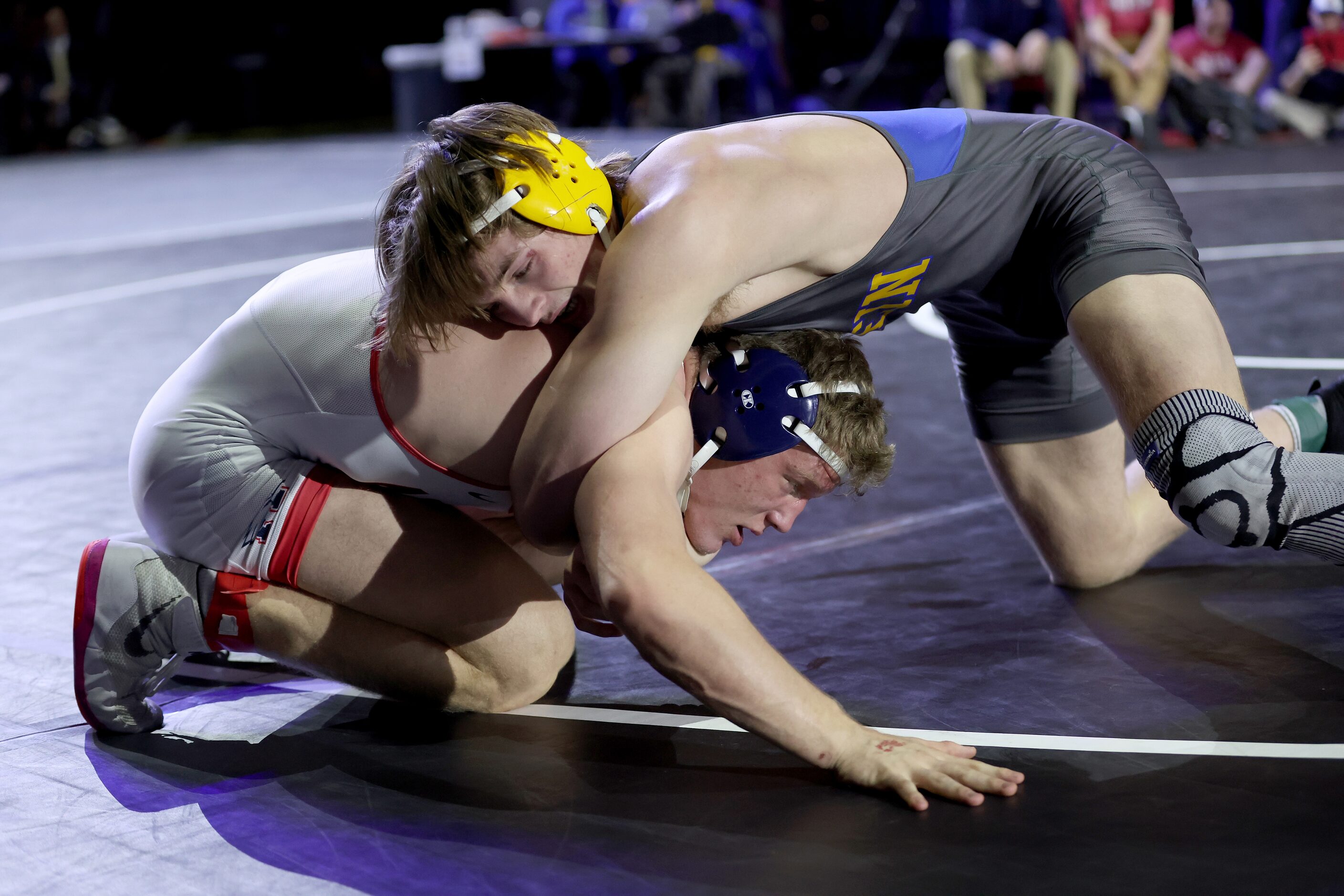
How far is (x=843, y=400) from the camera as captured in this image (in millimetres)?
2264

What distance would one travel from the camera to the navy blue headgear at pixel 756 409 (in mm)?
2213

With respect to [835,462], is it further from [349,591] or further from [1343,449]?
[1343,449]

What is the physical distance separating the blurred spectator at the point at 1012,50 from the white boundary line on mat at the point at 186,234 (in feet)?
13.1

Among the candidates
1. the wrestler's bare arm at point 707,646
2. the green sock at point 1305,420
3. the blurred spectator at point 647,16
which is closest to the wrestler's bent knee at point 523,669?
the wrestler's bare arm at point 707,646

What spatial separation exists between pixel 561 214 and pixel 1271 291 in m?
3.56

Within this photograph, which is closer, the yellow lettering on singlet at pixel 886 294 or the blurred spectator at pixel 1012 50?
the yellow lettering on singlet at pixel 886 294

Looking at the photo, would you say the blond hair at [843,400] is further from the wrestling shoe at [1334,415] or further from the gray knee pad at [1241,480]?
the wrestling shoe at [1334,415]

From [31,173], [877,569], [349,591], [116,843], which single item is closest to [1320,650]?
[877,569]

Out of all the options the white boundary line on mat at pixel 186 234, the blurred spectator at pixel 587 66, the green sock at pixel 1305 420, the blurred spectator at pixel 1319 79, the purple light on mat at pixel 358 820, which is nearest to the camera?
the purple light on mat at pixel 358 820

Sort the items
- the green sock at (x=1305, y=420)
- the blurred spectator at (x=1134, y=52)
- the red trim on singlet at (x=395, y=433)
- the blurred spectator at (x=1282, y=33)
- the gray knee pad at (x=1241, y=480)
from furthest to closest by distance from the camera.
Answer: the blurred spectator at (x=1282, y=33), the blurred spectator at (x=1134, y=52), the green sock at (x=1305, y=420), the red trim on singlet at (x=395, y=433), the gray knee pad at (x=1241, y=480)

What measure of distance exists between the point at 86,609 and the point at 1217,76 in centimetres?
902

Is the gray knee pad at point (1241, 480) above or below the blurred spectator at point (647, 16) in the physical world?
above

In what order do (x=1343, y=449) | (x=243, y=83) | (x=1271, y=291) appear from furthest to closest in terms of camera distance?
(x=243, y=83) → (x=1271, y=291) → (x=1343, y=449)

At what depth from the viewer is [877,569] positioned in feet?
9.43
